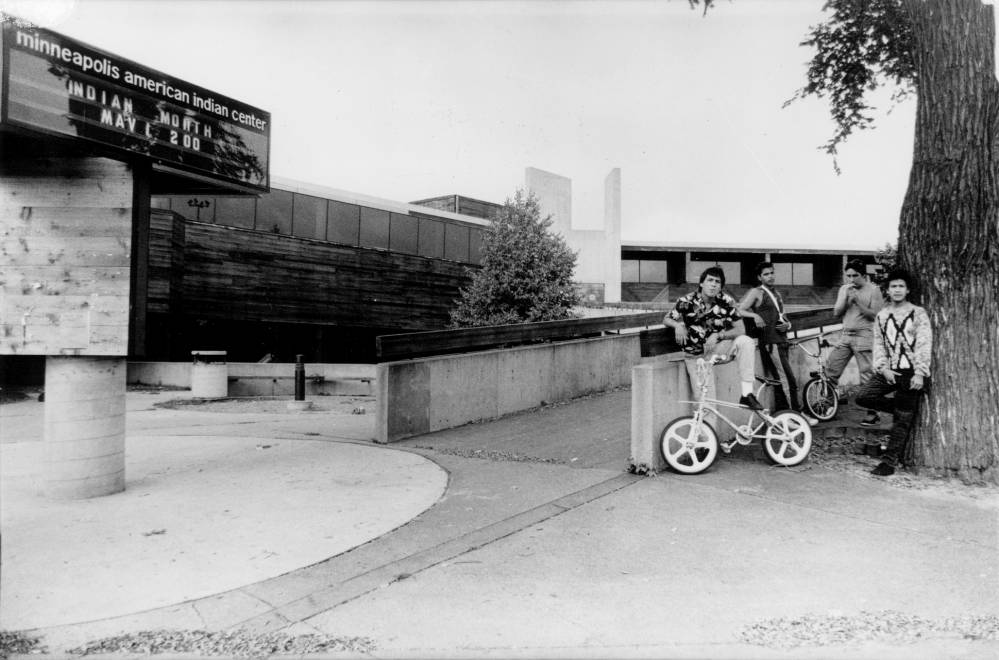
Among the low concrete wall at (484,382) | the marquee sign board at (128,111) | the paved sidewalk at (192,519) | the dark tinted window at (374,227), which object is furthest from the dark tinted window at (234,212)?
the marquee sign board at (128,111)

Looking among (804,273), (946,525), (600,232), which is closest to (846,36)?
(946,525)

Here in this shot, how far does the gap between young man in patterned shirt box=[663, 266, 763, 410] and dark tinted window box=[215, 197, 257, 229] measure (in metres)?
21.1

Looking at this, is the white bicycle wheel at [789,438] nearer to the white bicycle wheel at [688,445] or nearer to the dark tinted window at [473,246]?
the white bicycle wheel at [688,445]

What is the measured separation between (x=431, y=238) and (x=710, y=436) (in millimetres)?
25962

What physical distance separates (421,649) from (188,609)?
136 centimetres

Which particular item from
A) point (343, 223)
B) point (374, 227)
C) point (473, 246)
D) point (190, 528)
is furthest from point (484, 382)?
point (473, 246)

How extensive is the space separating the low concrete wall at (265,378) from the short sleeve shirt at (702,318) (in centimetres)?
1562

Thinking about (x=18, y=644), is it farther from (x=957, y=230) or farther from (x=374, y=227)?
(x=374, y=227)

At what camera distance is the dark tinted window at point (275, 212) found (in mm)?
24906

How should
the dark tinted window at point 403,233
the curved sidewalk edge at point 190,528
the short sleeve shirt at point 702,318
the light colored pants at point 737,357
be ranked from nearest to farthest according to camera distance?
1. the curved sidewalk edge at point 190,528
2. the light colored pants at point 737,357
3. the short sleeve shirt at point 702,318
4. the dark tinted window at point 403,233

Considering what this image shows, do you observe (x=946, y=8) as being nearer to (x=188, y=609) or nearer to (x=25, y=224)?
(x=188, y=609)

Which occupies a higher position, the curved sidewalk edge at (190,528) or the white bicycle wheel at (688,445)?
the white bicycle wheel at (688,445)

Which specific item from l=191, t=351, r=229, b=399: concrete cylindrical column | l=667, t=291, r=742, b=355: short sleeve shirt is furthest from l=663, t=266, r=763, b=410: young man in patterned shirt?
l=191, t=351, r=229, b=399: concrete cylindrical column

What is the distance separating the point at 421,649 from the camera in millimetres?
3012
